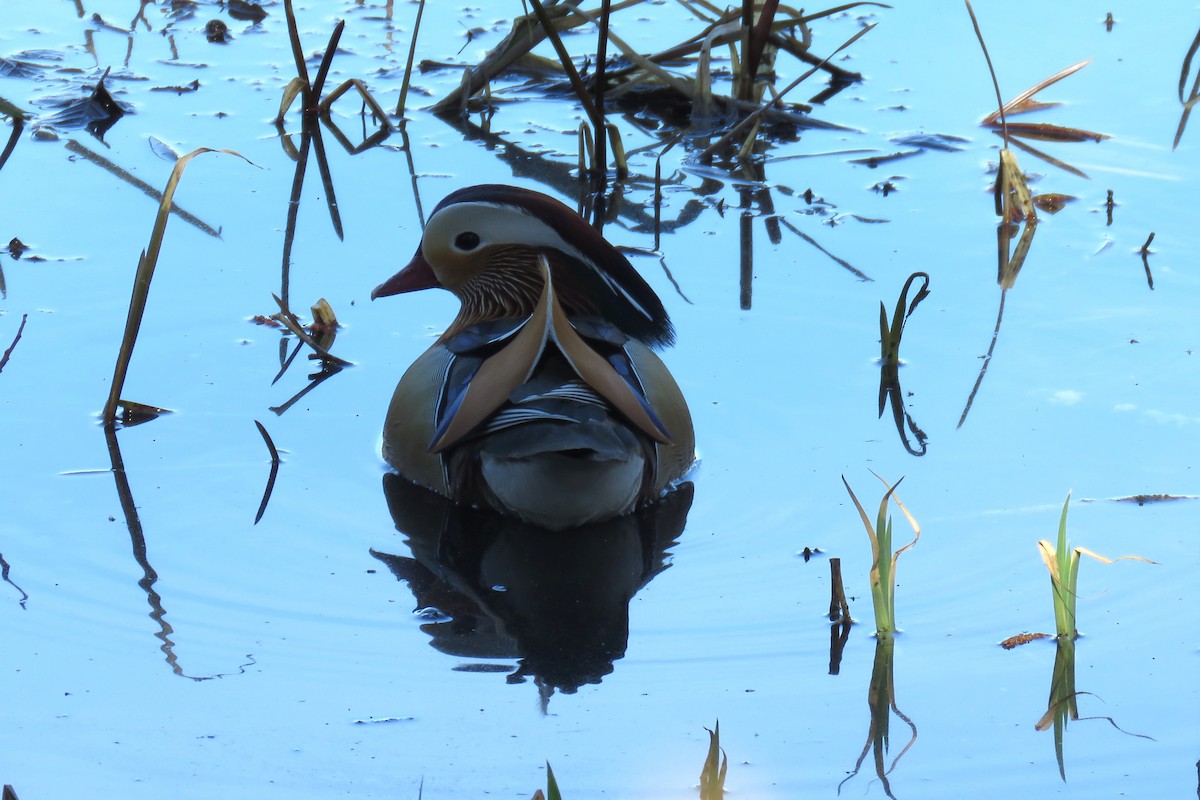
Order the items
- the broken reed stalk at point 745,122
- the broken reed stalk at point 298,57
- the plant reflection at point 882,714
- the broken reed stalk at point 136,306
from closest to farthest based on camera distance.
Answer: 1. the plant reflection at point 882,714
2. the broken reed stalk at point 136,306
3. the broken reed stalk at point 745,122
4. the broken reed stalk at point 298,57

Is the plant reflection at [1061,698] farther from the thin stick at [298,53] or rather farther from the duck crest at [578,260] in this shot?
the thin stick at [298,53]

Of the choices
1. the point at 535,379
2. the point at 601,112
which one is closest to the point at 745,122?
the point at 601,112

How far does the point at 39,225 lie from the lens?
18.5ft

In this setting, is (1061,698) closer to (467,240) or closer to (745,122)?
(467,240)

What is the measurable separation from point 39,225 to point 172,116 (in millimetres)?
1323

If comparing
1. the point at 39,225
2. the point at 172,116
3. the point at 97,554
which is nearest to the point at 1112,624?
the point at 97,554

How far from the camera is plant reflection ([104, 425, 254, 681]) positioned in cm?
334

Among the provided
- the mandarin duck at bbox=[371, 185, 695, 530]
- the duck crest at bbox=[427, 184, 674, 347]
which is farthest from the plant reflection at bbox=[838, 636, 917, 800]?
the duck crest at bbox=[427, 184, 674, 347]

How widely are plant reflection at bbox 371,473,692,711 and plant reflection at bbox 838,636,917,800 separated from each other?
1.85ft

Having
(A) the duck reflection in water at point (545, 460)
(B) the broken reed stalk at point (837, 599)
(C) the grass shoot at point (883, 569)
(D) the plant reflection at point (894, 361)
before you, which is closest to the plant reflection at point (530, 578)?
(A) the duck reflection in water at point (545, 460)

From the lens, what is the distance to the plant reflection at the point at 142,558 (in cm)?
334

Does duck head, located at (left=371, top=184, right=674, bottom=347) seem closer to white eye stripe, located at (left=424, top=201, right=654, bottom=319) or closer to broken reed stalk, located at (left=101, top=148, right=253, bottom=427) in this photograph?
white eye stripe, located at (left=424, top=201, right=654, bottom=319)

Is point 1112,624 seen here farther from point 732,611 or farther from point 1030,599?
point 732,611

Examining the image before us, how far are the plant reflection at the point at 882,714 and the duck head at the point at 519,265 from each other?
4.77ft
